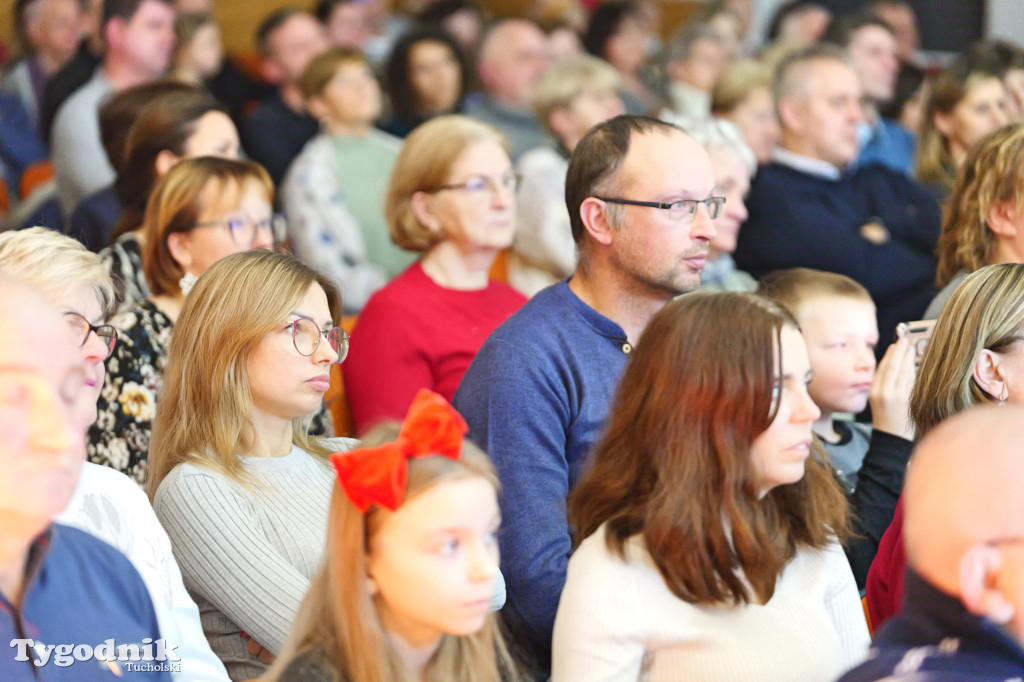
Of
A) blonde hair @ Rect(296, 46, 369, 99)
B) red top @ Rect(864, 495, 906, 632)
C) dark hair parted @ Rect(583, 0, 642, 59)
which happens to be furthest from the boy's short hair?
dark hair parted @ Rect(583, 0, 642, 59)

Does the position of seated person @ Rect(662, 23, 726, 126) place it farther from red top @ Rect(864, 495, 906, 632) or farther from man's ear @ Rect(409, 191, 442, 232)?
red top @ Rect(864, 495, 906, 632)

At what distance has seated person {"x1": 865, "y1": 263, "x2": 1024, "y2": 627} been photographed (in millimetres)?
1909

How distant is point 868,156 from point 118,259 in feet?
10.6

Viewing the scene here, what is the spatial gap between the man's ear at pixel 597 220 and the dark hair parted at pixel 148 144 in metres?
→ 1.17

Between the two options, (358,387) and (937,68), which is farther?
(937,68)

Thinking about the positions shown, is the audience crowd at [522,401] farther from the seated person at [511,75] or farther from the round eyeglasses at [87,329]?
the seated person at [511,75]

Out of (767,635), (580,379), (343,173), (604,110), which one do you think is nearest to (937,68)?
(604,110)

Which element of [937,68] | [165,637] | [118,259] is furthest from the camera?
[937,68]

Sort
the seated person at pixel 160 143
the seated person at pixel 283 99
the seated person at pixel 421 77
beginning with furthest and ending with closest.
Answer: the seated person at pixel 421 77, the seated person at pixel 283 99, the seated person at pixel 160 143

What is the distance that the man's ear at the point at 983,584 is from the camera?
1.17 meters

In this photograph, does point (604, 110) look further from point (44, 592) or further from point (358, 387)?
point (44, 592)

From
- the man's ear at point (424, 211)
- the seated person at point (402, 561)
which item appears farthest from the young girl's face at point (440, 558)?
the man's ear at point (424, 211)

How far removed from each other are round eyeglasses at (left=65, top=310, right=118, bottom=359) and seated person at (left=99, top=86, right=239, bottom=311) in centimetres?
99

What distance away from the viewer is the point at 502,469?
2.02 metres
